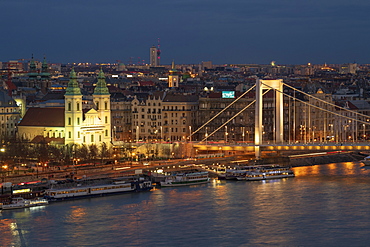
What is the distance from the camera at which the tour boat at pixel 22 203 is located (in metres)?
28.5

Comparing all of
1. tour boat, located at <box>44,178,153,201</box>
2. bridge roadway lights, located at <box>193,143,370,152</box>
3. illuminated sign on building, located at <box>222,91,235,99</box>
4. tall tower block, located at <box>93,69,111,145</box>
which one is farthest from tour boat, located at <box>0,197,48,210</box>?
illuminated sign on building, located at <box>222,91,235,99</box>

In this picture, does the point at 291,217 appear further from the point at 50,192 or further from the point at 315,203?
the point at 50,192

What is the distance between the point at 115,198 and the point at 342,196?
603cm

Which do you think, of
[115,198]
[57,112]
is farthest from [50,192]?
[57,112]

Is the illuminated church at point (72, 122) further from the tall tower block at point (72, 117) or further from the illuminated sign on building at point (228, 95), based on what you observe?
the illuminated sign on building at point (228, 95)

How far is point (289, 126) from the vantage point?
44156 millimetres

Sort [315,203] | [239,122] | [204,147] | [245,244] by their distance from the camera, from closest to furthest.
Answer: [245,244] → [315,203] → [204,147] → [239,122]

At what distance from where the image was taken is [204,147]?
3788cm

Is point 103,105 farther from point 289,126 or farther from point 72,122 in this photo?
point 289,126

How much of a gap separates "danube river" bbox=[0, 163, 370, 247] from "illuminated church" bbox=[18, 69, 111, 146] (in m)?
8.21

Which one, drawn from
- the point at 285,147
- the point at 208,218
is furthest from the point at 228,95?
the point at 208,218

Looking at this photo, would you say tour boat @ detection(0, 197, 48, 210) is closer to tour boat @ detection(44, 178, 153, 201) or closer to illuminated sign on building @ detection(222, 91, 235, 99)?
tour boat @ detection(44, 178, 153, 201)

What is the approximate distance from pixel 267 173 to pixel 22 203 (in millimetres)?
9150

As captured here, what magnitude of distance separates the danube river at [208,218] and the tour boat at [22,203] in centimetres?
29
